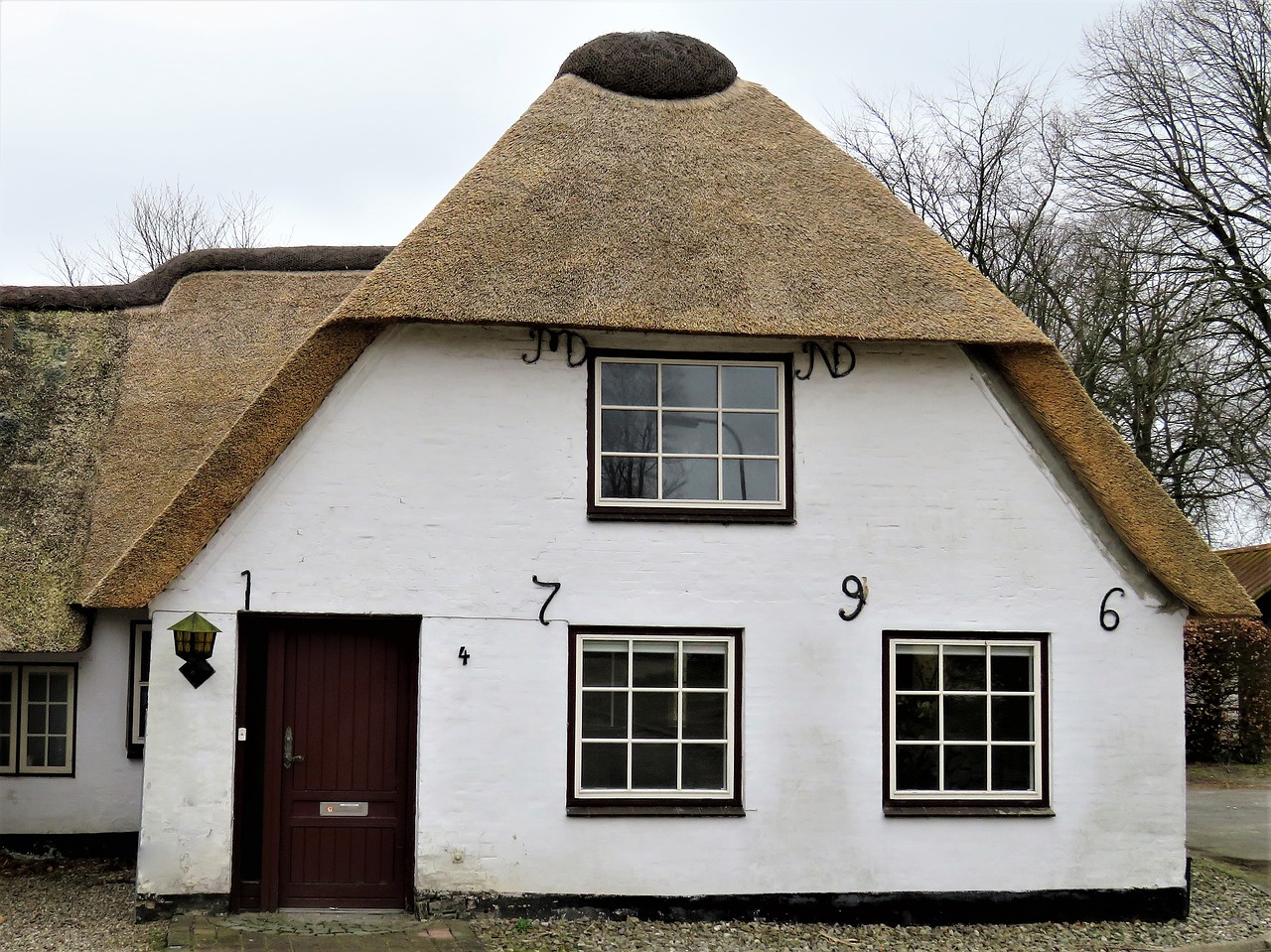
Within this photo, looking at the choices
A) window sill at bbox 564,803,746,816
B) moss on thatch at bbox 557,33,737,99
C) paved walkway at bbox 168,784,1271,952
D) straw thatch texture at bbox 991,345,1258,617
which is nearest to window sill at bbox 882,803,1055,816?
window sill at bbox 564,803,746,816

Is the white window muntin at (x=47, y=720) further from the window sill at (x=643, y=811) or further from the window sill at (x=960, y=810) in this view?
the window sill at (x=960, y=810)

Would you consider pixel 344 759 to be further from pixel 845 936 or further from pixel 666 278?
pixel 666 278

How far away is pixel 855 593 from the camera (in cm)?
944

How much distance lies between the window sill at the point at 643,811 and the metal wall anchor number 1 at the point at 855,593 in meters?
1.61

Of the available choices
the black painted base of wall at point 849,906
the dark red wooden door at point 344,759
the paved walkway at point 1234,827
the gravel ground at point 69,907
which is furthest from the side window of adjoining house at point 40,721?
the paved walkway at point 1234,827

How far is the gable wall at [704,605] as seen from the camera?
8938mm

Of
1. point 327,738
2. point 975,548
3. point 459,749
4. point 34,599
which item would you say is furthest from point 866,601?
point 34,599

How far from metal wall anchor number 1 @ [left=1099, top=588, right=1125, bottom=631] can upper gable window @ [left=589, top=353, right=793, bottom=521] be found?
2.50 m

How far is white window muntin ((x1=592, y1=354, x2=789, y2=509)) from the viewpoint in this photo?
9.38m

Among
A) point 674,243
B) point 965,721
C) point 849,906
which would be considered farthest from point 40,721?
point 965,721

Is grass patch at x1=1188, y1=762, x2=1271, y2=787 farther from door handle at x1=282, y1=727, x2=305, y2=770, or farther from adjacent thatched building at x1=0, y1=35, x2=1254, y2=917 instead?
door handle at x1=282, y1=727, x2=305, y2=770

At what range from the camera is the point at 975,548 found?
31.5 feet

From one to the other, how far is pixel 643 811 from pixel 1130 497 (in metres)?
4.27

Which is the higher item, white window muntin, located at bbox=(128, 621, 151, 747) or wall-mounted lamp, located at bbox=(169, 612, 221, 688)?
wall-mounted lamp, located at bbox=(169, 612, 221, 688)
